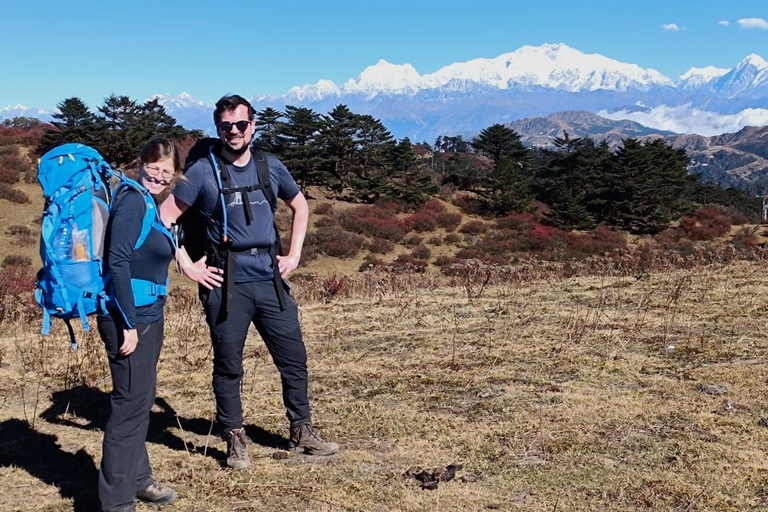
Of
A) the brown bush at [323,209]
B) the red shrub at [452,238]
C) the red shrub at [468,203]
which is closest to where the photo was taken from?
the red shrub at [452,238]

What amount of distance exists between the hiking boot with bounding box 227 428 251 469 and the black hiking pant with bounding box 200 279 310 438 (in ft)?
0.12

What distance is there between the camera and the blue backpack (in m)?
2.23

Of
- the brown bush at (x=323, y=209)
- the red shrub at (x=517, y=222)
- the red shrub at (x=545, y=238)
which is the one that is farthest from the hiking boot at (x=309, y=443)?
the red shrub at (x=517, y=222)

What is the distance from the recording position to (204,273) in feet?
9.50

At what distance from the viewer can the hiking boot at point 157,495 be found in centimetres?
270

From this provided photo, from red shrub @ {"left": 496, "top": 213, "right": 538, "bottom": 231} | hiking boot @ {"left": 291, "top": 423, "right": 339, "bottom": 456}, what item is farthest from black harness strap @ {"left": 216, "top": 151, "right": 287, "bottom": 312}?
red shrub @ {"left": 496, "top": 213, "right": 538, "bottom": 231}

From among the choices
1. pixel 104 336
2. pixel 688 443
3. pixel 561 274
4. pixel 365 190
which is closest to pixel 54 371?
pixel 104 336

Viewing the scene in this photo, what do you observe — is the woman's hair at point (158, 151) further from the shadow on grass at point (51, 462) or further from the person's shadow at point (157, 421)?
the shadow on grass at point (51, 462)

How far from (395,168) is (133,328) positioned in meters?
29.5

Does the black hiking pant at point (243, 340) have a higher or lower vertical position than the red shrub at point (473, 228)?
higher

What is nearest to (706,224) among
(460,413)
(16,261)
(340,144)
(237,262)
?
(340,144)

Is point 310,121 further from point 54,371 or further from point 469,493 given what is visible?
point 469,493

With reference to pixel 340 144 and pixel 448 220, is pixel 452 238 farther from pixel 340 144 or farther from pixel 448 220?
pixel 340 144

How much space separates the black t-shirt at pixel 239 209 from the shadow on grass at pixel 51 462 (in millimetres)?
1229
